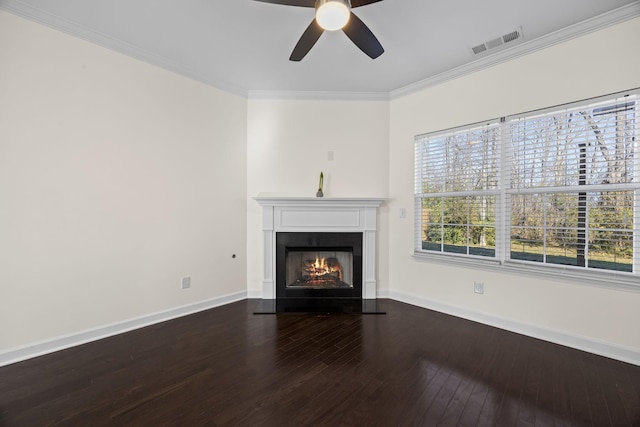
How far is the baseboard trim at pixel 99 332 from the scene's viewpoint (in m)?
2.03

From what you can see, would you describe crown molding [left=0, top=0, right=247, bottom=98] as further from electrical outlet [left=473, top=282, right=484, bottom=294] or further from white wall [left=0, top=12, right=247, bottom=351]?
electrical outlet [left=473, top=282, right=484, bottom=294]

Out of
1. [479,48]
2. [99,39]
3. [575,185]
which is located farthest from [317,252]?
[99,39]

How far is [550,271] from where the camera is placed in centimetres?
236

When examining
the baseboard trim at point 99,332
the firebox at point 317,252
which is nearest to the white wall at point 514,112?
the firebox at point 317,252

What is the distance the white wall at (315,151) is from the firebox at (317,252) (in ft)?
1.14

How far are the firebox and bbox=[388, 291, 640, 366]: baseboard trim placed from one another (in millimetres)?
844

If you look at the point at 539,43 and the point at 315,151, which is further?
the point at 315,151

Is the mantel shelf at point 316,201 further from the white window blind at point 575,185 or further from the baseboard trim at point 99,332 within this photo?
the white window blind at point 575,185

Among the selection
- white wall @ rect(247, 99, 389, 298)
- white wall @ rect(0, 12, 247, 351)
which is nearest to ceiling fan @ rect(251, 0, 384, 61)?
white wall @ rect(247, 99, 389, 298)

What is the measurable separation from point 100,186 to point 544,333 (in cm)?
433

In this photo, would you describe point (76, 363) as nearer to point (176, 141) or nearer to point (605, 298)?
point (176, 141)

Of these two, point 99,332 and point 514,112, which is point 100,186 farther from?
point 514,112

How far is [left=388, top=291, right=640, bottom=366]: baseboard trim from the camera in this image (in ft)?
6.74

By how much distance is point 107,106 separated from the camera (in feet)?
7.98
